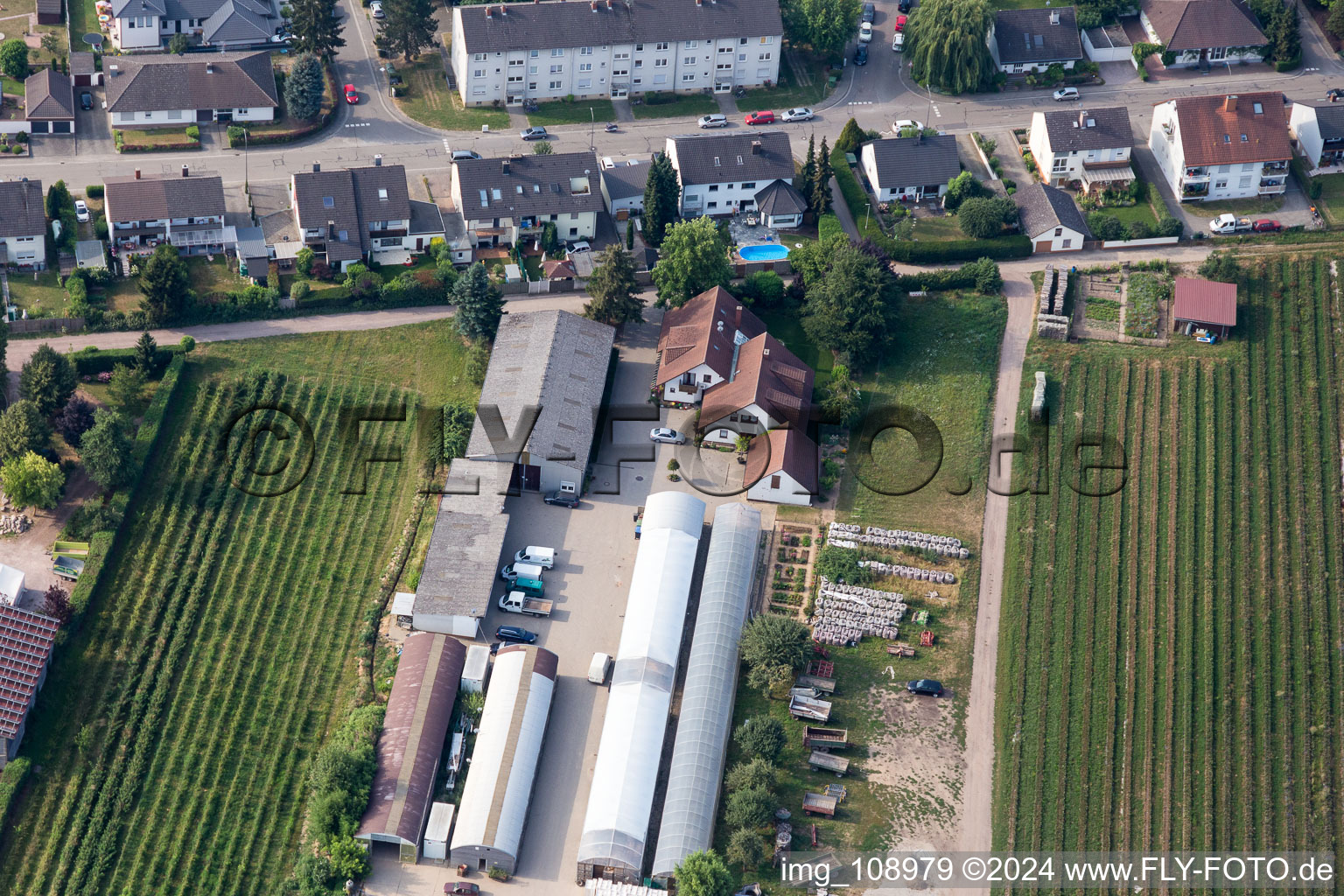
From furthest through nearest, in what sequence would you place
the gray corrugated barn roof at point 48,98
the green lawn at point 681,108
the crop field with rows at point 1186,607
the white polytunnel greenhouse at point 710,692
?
the green lawn at point 681,108 → the gray corrugated barn roof at point 48,98 → the crop field with rows at point 1186,607 → the white polytunnel greenhouse at point 710,692

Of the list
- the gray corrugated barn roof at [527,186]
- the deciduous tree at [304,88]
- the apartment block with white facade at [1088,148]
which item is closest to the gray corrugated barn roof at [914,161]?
the apartment block with white facade at [1088,148]

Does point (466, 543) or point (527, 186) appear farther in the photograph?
point (527, 186)

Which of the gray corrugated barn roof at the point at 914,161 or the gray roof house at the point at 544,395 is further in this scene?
the gray corrugated barn roof at the point at 914,161

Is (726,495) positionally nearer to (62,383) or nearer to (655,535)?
(655,535)

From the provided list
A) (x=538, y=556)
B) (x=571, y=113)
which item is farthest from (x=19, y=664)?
(x=571, y=113)

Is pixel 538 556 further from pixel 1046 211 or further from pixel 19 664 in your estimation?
pixel 1046 211

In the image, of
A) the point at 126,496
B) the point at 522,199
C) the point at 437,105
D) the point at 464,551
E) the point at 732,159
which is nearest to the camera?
the point at 464,551

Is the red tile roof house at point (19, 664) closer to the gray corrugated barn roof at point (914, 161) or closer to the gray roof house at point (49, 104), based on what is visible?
the gray roof house at point (49, 104)
